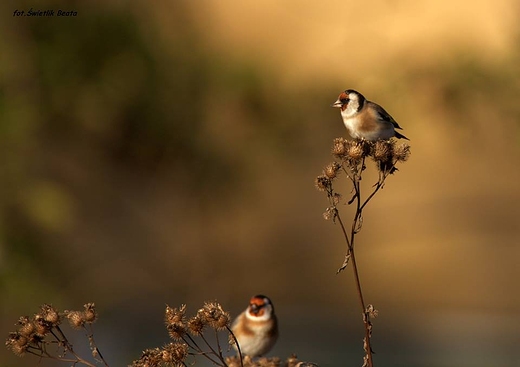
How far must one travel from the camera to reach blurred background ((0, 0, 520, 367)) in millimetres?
4793

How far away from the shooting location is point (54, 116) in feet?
15.9

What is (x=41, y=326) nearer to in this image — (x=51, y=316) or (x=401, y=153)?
(x=51, y=316)

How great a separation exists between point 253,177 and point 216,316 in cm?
364

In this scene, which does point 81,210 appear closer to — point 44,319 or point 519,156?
point 519,156

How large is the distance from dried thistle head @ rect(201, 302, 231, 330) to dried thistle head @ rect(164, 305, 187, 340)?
5 cm

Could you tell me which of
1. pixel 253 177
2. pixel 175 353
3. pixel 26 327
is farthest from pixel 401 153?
pixel 253 177

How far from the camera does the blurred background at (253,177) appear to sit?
4793 millimetres

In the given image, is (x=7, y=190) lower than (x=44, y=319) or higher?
higher

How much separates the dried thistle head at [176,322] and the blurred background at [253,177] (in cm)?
280

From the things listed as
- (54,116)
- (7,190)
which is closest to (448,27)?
(54,116)

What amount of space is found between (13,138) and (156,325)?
176 centimetres

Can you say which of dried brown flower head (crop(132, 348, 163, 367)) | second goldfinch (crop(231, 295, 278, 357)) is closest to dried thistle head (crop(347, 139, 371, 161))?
dried brown flower head (crop(132, 348, 163, 367))

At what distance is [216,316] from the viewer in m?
1.80

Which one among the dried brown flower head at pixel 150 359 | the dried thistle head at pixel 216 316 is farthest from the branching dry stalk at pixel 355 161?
the dried brown flower head at pixel 150 359
